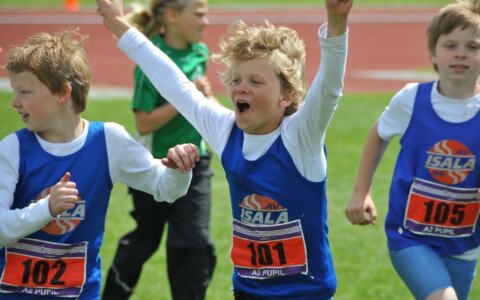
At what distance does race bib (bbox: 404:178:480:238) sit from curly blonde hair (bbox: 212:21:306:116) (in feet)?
3.24

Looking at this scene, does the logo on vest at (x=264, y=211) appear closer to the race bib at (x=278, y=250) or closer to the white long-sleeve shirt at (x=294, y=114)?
the race bib at (x=278, y=250)

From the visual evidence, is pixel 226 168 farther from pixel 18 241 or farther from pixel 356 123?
pixel 356 123

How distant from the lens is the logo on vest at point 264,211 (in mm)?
4109

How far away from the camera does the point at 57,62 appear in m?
4.25

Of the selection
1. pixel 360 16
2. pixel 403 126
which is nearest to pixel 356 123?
pixel 403 126

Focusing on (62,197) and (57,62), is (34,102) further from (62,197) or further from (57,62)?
(62,197)

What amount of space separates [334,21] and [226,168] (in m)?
0.97

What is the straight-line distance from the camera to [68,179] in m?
4.00

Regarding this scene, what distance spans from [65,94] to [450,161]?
6.34ft

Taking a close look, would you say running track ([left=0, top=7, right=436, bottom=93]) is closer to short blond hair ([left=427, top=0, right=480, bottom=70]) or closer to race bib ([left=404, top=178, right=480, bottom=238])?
short blond hair ([left=427, top=0, right=480, bottom=70])

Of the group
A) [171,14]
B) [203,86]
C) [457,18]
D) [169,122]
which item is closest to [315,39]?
[171,14]

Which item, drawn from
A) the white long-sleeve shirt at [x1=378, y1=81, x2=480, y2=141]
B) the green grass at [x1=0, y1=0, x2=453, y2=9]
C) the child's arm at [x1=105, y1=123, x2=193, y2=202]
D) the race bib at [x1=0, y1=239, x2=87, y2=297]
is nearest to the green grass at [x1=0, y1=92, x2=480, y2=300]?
the white long-sleeve shirt at [x1=378, y1=81, x2=480, y2=141]

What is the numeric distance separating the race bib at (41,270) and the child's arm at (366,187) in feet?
4.82

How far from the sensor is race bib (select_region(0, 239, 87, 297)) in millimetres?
4109
